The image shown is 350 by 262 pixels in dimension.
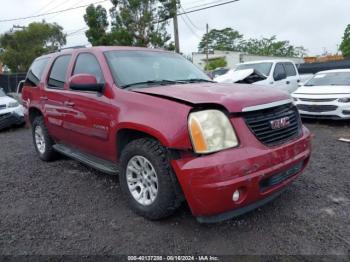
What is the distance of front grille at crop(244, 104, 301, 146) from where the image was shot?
9.26 feet

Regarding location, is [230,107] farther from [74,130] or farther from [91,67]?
[74,130]

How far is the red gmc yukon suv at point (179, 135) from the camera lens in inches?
103

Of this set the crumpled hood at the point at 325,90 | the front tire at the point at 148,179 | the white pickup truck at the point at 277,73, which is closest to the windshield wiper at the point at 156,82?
the front tire at the point at 148,179

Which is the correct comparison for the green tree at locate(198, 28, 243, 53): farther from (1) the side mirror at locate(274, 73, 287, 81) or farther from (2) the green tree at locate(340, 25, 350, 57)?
(1) the side mirror at locate(274, 73, 287, 81)

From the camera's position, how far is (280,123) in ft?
9.93

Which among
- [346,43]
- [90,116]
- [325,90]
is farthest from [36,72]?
[346,43]

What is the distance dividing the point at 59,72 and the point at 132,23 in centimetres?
1488

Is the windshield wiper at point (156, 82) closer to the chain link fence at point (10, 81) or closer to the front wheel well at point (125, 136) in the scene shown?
the front wheel well at point (125, 136)

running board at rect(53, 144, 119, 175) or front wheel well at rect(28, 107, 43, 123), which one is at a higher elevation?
front wheel well at rect(28, 107, 43, 123)

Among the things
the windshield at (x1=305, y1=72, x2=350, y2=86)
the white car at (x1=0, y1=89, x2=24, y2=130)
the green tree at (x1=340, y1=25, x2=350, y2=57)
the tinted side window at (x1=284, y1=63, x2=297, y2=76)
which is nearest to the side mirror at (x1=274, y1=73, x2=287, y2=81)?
the tinted side window at (x1=284, y1=63, x2=297, y2=76)

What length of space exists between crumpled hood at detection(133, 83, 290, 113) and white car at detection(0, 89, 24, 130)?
722cm

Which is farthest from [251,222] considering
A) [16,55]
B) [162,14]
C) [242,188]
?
[16,55]

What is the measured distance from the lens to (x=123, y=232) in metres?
3.01

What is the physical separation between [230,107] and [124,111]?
43.9 inches
